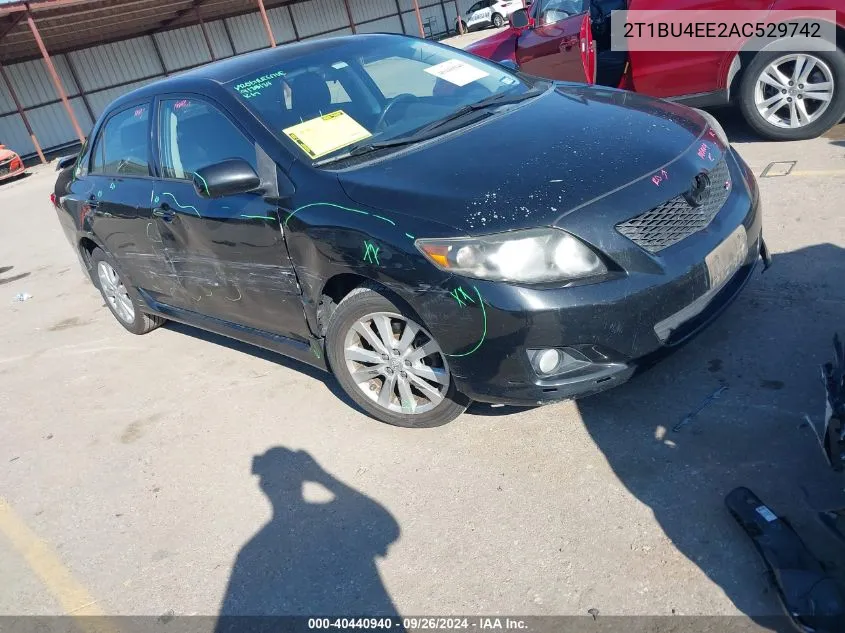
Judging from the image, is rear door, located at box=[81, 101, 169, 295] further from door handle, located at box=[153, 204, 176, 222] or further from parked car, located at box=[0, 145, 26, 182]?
parked car, located at box=[0, 145, 26, 182]

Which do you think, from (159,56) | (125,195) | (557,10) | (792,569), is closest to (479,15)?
(159,56)

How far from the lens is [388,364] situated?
3.13m

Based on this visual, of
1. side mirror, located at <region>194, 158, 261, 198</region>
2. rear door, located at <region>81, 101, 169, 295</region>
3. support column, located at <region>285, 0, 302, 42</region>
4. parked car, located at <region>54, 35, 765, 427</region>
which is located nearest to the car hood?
parked car, located at <region>54, 35, 765, 427</region>

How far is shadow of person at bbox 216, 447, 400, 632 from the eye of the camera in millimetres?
2504

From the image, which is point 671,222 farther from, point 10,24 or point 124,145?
point 10,24

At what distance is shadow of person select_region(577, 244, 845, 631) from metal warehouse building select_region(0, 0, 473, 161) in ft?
64.7

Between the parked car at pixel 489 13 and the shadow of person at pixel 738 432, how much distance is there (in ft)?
90.2

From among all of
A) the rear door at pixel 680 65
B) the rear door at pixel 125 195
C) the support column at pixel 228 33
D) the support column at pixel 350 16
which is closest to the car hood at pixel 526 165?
the rear door at pixel 125 195

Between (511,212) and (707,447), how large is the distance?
4.01ft

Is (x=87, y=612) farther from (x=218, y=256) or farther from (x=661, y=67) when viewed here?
(x=661, y=67)

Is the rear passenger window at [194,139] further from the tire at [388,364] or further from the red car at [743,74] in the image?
the red car at [743,74]

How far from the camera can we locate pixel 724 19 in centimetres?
530

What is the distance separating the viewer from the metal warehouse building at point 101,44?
19578 millimetres

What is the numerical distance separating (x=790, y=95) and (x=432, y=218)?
4.28m
